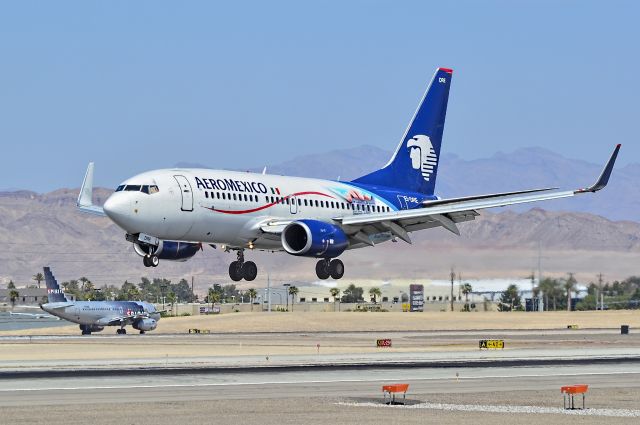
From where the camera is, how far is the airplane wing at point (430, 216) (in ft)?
270

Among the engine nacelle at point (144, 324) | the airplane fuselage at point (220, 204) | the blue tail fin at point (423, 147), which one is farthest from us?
the engine nacelle at point (144, 324)

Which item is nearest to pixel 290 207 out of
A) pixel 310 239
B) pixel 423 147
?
pixel 310 239

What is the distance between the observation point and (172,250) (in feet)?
256

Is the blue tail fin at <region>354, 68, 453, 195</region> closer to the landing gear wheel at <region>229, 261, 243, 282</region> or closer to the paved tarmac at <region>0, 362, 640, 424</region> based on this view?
the landing gear wheel at <region>229, 261, 243, 282</region>

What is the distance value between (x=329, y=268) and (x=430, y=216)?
308 inches

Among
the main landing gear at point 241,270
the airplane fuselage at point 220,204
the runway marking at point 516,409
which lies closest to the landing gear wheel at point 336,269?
the airplane fuselage at point 220,204

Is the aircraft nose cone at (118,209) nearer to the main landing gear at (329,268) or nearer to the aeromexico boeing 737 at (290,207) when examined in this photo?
the aeromexico boeing 737 at (290,207)

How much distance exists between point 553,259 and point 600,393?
8691 centimetres

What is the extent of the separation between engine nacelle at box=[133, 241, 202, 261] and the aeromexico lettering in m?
4.74

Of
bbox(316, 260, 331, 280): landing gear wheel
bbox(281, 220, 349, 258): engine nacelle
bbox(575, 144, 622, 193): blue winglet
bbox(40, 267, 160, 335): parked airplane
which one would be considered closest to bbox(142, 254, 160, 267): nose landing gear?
bbox(281, 220, 349, 258): engine nacelle

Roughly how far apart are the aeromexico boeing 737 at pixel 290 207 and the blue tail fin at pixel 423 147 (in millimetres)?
73

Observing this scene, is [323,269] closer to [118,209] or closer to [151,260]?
[151,260]

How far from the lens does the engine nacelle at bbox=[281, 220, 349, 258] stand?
257 ft

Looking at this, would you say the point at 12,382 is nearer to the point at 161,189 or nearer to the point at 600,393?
the point at 161,189
